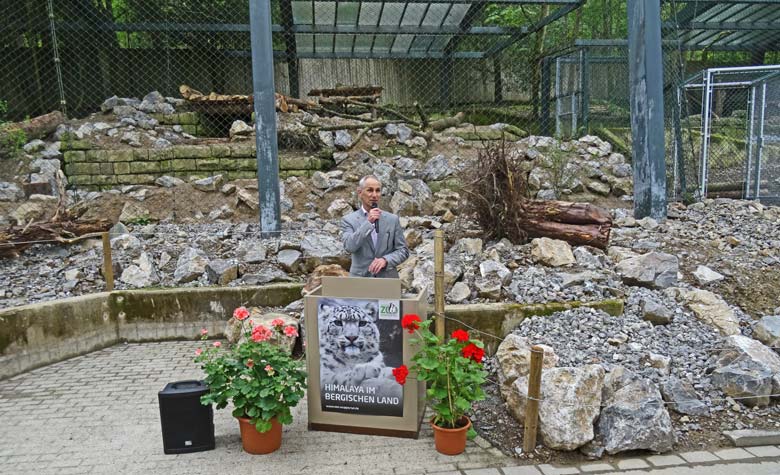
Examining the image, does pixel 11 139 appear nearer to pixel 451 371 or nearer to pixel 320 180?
pixel 320 180

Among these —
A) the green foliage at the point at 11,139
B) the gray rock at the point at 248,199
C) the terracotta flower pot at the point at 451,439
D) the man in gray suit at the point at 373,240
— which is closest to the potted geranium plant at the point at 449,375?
the terracotta flower pot at the point at 451,439

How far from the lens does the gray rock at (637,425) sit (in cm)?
369

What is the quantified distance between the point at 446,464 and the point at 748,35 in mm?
15969

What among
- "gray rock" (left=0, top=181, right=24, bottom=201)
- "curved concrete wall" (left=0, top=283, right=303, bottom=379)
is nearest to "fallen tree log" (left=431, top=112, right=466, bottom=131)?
"curved concrete wall" (left=0, top=283, right=303, bottom=379)

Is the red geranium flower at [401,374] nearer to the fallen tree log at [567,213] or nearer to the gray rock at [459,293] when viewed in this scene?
the gray rock at [459,293]

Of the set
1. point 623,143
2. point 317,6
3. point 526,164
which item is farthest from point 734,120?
point 317,6

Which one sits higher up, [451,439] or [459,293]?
[459,293]

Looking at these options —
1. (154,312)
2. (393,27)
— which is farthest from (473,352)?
(393,27)

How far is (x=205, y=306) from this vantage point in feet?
20.1

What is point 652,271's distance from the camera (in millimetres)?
5699

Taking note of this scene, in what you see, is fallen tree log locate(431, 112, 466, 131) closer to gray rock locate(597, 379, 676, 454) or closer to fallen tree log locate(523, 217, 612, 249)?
fallen tree log locate(523, 217, 612, 249)

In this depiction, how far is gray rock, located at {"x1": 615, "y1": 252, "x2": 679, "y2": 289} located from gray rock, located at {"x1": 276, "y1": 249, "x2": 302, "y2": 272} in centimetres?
353

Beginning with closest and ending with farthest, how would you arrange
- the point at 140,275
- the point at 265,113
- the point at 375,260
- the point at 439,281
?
the point at 439,281 → the point at 375,260 → the point at 140,275 → the point at 265,113

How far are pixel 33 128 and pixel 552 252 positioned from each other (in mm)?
10123
